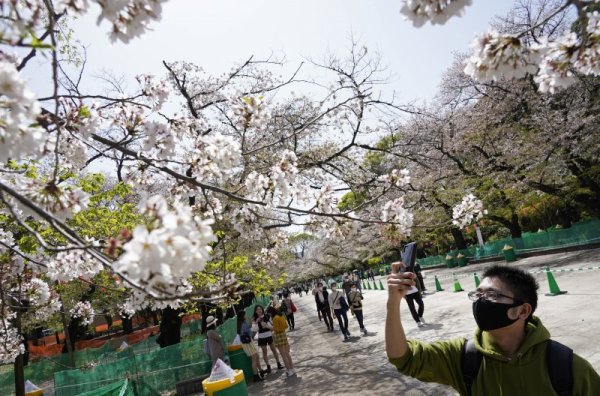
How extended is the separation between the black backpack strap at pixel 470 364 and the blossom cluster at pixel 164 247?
5.69 feet

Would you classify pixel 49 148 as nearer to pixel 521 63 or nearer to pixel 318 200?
pixel 318 200

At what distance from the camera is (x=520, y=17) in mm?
19062

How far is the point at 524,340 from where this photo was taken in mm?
2393

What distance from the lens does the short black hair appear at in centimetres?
249

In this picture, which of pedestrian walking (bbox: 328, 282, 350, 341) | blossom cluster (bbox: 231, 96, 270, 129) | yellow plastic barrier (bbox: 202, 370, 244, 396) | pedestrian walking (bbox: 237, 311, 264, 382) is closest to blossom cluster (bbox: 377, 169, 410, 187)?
blossom cluster (bbox: 231, 96, 270, 129)

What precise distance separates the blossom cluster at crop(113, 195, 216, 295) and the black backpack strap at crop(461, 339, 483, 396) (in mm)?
1733

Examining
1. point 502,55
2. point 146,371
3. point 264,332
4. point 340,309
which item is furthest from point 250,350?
point 502,55

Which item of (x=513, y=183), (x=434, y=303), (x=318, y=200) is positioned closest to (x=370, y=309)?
(x=434, y=303)

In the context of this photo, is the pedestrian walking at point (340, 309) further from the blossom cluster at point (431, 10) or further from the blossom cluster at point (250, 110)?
the blossom cluster at point (431, 10)

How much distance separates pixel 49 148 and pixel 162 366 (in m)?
9.70

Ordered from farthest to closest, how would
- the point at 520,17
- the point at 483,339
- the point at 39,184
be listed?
the point at 520,17 → the point at 39,184 → the point at 483,339

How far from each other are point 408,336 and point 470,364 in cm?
828

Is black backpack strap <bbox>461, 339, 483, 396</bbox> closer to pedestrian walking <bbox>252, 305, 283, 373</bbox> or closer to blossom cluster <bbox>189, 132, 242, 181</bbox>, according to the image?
blossom cluster <bbox>189, 132, 242, 181</bbox>

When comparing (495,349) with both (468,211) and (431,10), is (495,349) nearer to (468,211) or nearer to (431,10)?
(431,10)
